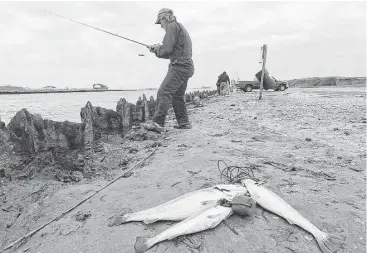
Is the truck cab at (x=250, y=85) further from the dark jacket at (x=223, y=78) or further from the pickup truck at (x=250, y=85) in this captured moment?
the dark jacket at (x=223, y=78)

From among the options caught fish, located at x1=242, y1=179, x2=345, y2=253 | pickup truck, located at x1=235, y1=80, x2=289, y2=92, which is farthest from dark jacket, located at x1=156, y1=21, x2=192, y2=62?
pickup truck, located at x1=235, y1=80, x2=289, y2=92

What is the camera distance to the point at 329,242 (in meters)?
2.54

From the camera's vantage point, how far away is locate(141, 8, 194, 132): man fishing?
6539mm

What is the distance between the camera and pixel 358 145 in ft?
18.5

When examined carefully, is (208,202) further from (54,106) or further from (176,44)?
(54,106)

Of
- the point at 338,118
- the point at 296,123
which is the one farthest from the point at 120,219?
the point at 338,118

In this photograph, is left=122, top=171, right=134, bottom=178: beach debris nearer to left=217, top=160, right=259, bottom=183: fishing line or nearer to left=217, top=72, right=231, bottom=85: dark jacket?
left=217, top=160, right=259, bottom=183: fishing line

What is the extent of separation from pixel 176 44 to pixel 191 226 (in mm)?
4936

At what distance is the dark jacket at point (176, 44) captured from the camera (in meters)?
6.48

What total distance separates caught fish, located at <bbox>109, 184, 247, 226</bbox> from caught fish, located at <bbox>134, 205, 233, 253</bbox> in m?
0.14

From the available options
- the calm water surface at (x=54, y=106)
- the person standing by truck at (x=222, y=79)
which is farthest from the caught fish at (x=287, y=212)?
the person standing by truck at (x=222, y=79)

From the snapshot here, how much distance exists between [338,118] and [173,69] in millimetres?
5471

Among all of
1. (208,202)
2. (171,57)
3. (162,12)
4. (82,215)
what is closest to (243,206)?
(208,202)

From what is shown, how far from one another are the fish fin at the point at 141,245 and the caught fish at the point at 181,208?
0.29 meters
